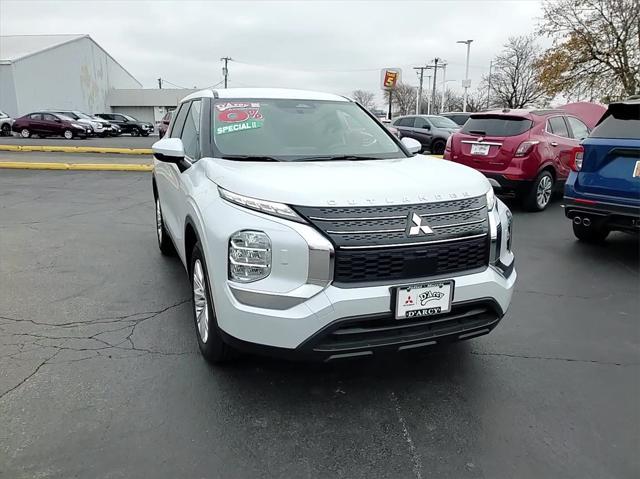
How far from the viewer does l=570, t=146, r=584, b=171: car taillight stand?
576 cm

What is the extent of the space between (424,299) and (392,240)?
0.37 meters

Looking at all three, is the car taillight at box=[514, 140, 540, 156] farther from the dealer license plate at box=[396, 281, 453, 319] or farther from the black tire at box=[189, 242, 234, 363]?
the black tire at box=[189, 242, 234, 363]

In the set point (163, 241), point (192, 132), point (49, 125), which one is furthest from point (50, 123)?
point (192, 132)

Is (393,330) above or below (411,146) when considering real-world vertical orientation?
below

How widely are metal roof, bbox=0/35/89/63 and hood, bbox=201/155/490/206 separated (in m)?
42.8

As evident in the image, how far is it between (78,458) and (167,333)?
4.51 ft

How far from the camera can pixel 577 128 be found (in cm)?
923

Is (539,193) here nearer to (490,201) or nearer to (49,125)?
(490,201)

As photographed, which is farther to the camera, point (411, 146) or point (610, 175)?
point (610, 175)

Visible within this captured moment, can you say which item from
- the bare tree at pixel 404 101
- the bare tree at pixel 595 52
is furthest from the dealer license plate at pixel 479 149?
the bare tree at pixel 404 101

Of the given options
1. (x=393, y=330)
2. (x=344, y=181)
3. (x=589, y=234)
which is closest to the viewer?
(x=393, y=330)

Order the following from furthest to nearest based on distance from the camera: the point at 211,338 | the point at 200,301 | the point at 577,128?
the point at 577,128 < the point at 200,301 < the point at 211,338

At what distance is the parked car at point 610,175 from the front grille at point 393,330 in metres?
3.45

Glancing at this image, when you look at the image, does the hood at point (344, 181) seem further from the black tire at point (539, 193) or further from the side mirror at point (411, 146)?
the black tire at point (539, 193)
